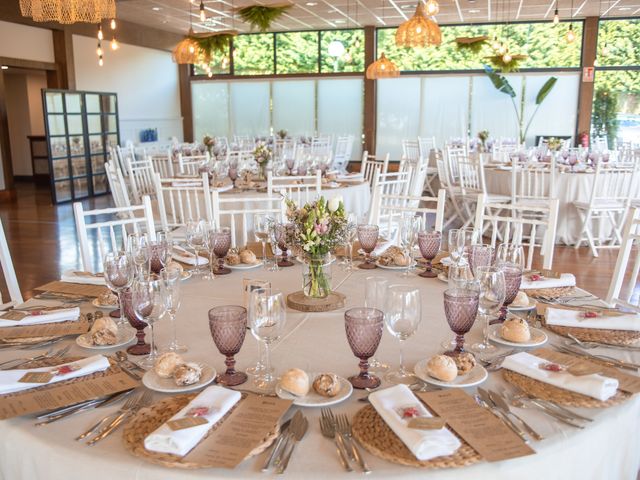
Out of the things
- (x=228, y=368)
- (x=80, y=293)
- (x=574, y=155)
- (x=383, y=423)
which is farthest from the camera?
(x=574, y=155)

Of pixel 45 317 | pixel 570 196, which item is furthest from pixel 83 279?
pixel 570 196

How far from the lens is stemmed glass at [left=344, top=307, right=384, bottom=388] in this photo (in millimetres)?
1478

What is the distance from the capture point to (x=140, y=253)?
7.41ft

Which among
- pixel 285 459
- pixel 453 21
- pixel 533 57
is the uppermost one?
pixel 453 21

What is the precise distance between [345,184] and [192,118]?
10.5m

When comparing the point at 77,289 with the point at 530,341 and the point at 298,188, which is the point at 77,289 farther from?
the point at 298,188

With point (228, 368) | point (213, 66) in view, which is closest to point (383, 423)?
point (228, 368)

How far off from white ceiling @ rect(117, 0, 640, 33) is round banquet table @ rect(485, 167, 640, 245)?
4.95m

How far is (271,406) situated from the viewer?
1.37 meters

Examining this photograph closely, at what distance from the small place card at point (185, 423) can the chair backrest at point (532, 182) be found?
6.01 meters

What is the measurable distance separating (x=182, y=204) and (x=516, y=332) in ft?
13.1

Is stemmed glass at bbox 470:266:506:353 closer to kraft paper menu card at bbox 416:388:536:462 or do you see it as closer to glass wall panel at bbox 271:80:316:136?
kraft paper menu card at bbox 416:388:536:462

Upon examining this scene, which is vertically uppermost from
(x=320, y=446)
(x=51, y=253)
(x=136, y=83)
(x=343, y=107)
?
(x=136, y=83)

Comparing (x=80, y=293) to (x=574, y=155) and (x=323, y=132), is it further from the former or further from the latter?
(x=323, y=132)
